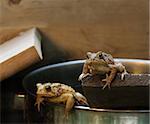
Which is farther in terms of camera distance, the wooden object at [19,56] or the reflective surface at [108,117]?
the wooden object at [19,56]

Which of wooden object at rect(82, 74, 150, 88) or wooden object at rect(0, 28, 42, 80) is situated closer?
wooden object at rect(82, 74, 150, 88)

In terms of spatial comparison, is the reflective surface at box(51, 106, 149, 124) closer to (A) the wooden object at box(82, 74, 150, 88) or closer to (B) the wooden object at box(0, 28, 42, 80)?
(A) the wooden object at box(82, 74, 150, 88)

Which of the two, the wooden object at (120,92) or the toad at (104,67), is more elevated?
the toad at (104,67)

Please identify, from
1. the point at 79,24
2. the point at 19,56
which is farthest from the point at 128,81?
the point at 79,24

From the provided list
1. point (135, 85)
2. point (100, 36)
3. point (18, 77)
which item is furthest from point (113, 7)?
point (135, 85)

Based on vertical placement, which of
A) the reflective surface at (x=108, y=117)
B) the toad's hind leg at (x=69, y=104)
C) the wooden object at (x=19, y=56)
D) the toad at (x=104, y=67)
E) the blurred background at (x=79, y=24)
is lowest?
the reflective surface at (x=108, y=117)

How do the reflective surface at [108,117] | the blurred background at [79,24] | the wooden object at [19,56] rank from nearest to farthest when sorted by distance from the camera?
the reflective surface at [108,117] < the wooden object at [19,56] < the blurred background at [79,24]

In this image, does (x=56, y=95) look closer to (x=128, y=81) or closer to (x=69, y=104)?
(x=69, y=104)

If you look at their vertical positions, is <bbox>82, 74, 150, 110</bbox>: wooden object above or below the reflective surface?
above

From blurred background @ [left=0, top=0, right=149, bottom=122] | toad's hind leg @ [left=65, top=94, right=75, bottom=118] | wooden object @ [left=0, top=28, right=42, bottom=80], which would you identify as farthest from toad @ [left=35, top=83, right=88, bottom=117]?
blurred background @ [left=0, top=0, right=149, bottom=122]

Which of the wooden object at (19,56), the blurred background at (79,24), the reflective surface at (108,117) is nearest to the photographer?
the reflective surface at (108,117)

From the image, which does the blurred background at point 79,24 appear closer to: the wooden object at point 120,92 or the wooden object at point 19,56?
the wooden object at point 19,56

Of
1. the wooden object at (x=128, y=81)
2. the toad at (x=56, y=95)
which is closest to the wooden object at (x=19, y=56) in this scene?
the toad at (x=56, y=95)
